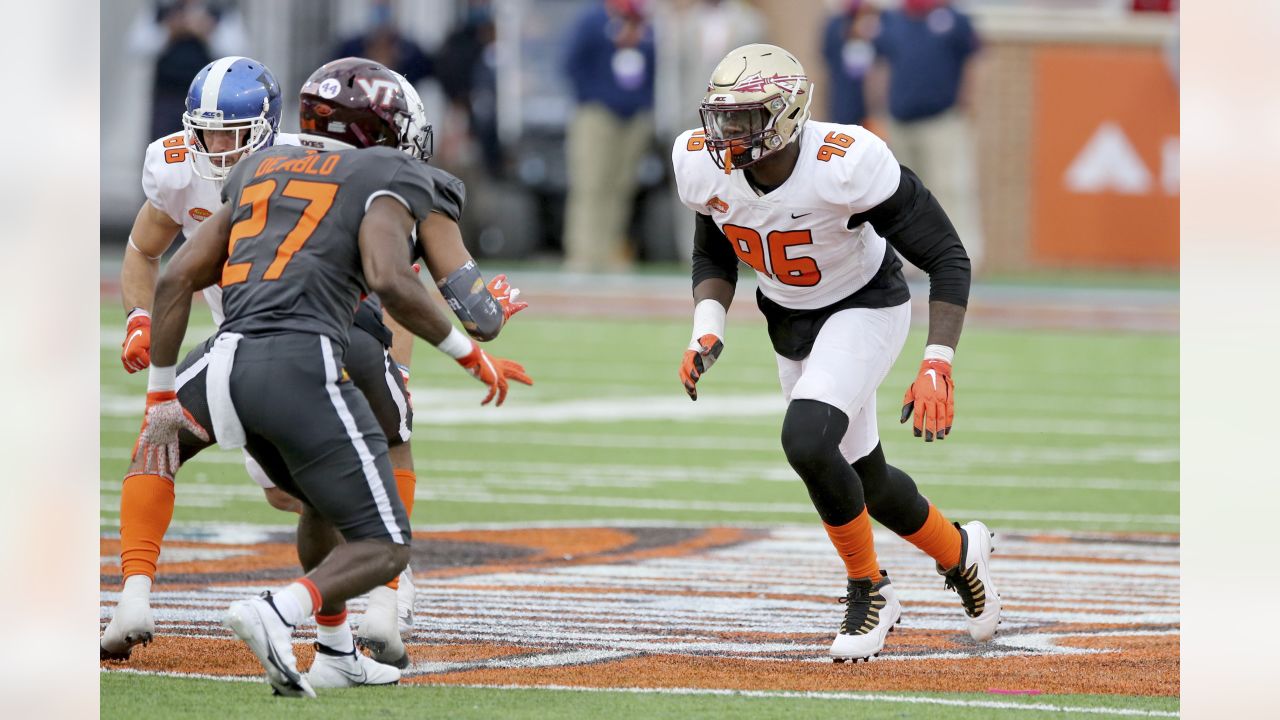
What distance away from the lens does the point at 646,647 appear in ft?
17.3

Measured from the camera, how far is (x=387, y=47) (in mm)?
17625

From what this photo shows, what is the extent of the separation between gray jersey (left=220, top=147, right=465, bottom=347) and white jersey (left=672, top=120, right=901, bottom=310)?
3.39 feet

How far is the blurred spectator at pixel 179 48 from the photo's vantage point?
17016 mm

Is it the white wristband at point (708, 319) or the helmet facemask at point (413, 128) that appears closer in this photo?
the helmet facemask at point (413, 128)

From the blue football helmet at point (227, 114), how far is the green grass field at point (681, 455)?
150 centimetres

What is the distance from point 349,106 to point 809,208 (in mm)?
1311

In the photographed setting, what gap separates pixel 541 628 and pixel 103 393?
6.66 meters

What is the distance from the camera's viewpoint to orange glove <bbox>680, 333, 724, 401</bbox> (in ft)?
18.2

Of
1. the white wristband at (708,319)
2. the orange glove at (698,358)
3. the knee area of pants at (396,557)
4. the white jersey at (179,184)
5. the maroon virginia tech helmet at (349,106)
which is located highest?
the maroon virginia tech helmet at (349,106)

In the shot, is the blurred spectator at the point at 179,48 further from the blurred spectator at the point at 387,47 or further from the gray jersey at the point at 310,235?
the gray jersey at the point at 310,235

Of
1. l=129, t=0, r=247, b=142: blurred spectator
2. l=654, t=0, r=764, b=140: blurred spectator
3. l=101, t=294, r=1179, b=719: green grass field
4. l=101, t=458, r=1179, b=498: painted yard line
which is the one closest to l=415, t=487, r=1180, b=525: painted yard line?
l=101, t=294, r=1179, b=719: green grass field

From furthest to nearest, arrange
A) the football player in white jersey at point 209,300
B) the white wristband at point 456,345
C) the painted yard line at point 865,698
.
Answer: the football player in white jersey at point 209,300
the white wristband at point 456,345
the painted yard line at point 865,698

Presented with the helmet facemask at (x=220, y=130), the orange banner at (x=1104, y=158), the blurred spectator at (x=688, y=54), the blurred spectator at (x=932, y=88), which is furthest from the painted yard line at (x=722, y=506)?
the orange banner at (x=1104, y=158)
